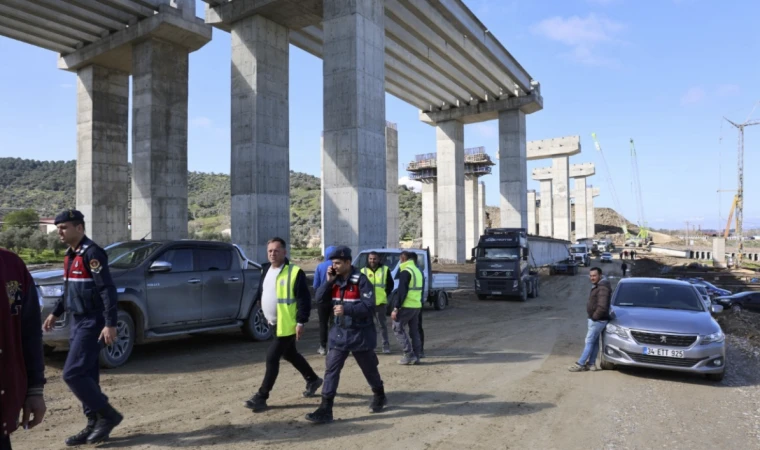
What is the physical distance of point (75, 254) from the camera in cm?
477

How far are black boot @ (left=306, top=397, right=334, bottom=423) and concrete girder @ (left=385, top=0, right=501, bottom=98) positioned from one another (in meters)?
22.1

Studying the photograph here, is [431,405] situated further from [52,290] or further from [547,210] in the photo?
[547,210]

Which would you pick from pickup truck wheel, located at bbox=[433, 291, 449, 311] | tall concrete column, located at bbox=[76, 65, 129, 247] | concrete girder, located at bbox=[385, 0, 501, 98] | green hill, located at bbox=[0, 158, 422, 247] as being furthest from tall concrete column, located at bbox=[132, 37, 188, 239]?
green hill, located at bbox=[0, 158, 422, 247]

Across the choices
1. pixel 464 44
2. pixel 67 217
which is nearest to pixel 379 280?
pixel 67 217

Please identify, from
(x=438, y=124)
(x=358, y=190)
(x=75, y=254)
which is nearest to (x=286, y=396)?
(x=75, y=254)

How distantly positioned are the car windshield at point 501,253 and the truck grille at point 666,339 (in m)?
13.6

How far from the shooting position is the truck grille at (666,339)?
7.20m

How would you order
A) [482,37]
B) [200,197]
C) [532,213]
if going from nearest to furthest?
[482,37], [532,213], [200,197]

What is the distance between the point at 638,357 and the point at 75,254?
24.7ft

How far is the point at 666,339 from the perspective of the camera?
7273mm

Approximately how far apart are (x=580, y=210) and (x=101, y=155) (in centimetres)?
7440

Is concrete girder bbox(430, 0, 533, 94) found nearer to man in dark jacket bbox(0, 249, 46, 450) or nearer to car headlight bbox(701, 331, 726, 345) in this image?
car headlight bbox(701, 331, 726, 345)

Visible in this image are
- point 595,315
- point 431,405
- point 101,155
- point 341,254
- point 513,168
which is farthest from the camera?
point 513,168

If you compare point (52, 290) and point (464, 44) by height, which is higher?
point (464, 44)
